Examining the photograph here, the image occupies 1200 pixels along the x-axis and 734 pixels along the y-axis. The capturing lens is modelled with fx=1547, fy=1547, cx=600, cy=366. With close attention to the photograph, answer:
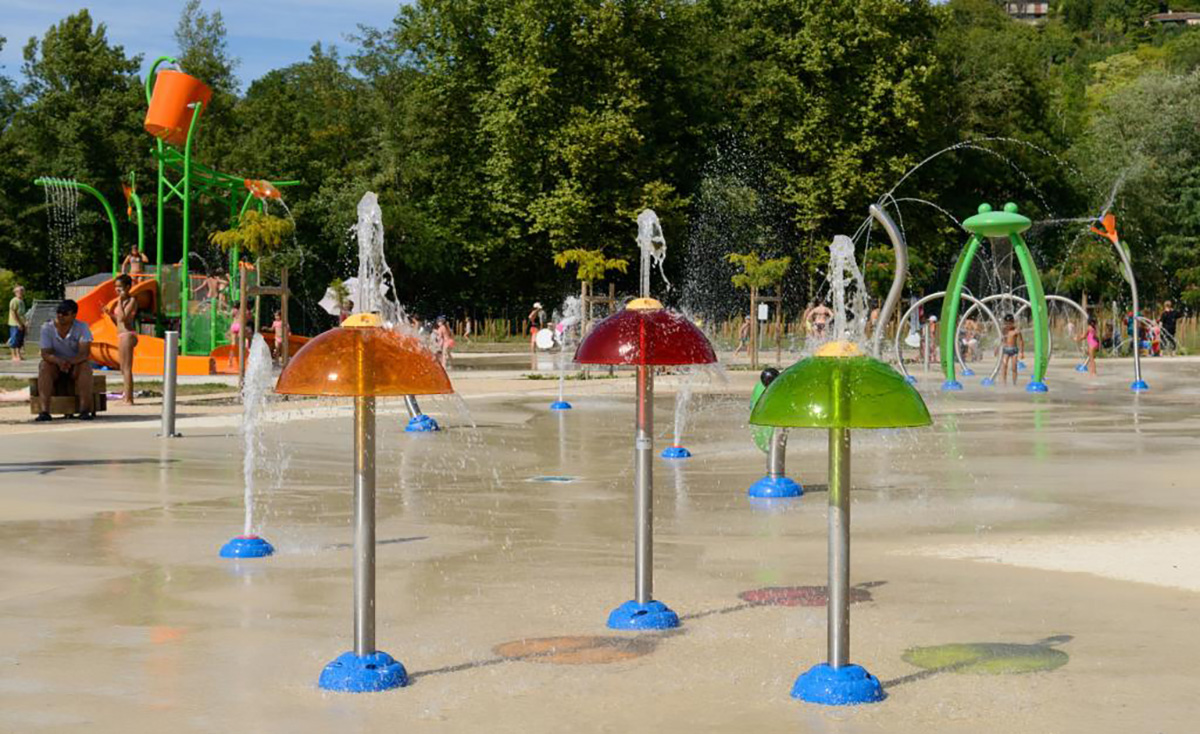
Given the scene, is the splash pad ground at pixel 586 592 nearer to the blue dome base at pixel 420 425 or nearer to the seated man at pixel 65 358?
the blue dome base at pixel 420 425

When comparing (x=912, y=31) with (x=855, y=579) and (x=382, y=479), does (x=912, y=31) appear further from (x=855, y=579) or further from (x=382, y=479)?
(x=855, y=579)

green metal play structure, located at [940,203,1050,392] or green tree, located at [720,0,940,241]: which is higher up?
green tree, located at [720,0,940,241]

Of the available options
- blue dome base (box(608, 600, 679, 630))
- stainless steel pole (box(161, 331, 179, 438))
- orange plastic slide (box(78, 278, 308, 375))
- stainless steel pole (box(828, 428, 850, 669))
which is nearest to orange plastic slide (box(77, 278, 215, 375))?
orange plastic slide (box(78, 278, 308, 375))

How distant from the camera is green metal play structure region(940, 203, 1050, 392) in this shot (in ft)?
90.9

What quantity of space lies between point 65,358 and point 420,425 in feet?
15.6

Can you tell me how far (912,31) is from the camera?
63.2 meters

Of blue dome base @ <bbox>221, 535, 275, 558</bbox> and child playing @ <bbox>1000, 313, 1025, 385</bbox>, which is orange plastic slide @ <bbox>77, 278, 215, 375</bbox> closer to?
child playing @ <bbox>1000, 313, 1025, 385</bbox>

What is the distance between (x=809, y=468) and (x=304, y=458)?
5.04m

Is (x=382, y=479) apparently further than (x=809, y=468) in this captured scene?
No

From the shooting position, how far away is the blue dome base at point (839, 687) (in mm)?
5926

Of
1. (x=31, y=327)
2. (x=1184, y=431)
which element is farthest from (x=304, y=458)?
(x=31, y=327)

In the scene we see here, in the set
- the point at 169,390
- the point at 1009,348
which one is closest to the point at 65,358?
the point at 169,390

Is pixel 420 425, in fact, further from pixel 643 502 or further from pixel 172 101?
pixel 172 101

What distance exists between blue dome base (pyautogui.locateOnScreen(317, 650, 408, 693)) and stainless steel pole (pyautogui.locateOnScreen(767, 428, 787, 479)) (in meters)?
6.54
